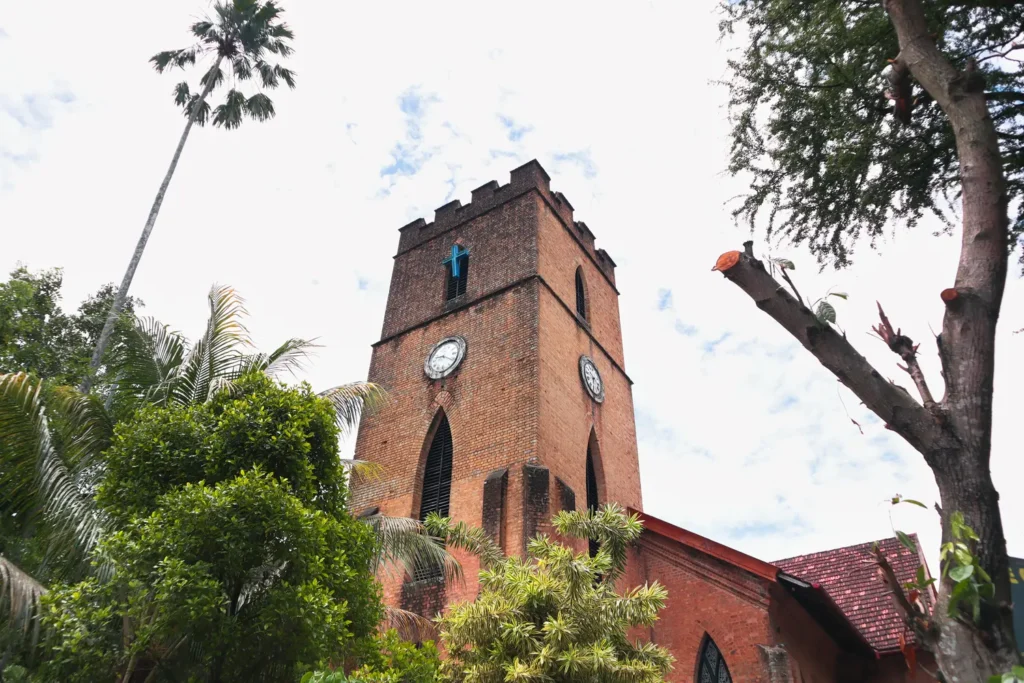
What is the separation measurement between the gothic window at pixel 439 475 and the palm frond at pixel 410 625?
2.55 metres

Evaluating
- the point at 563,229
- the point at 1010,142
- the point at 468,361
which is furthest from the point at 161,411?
the point at 563,229

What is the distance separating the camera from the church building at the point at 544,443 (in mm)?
12305

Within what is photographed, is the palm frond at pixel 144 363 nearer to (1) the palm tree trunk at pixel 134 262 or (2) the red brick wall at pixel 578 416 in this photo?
(1) the palm tree trunk at pixel 134 262

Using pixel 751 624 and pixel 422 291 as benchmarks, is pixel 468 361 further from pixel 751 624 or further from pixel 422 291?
pixel 751 624

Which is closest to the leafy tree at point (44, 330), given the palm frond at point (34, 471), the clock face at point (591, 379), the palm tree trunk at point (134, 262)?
the palm tree trunk at point (134, 262)

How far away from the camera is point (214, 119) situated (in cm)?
1736

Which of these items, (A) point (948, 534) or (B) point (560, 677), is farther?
(B) point (560, 677)

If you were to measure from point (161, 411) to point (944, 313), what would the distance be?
7.46 meters

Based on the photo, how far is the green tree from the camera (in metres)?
6.77

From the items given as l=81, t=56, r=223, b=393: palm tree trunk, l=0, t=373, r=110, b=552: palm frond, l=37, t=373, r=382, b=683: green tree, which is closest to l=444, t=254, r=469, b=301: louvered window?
l=81, t=56, r=223, b=393: palm tree trunk

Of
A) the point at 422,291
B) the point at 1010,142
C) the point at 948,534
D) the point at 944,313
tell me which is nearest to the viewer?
the point at 948,534

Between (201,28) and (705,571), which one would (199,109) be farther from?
(705,571)

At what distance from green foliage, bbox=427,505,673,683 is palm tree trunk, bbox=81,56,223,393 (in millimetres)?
7162

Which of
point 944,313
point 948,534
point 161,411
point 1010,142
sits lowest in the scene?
point 948,534
